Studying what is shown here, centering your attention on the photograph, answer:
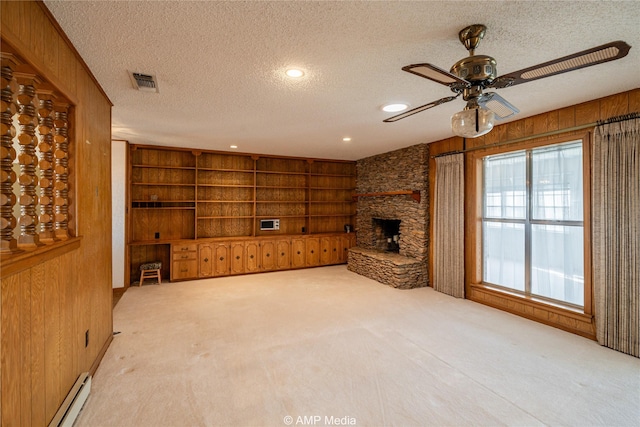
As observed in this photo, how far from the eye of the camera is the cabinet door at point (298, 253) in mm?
6613

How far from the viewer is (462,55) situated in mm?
2172

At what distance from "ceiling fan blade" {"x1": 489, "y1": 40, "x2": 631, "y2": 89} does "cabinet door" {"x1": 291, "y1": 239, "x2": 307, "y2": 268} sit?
5.26m

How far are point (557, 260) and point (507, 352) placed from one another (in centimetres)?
149

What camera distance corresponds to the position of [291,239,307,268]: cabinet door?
6.61m

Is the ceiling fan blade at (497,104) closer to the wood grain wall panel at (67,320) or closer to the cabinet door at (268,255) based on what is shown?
the wood grain wall panel at (67,320)

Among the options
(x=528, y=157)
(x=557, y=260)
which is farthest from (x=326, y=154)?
(x=557, y=260)

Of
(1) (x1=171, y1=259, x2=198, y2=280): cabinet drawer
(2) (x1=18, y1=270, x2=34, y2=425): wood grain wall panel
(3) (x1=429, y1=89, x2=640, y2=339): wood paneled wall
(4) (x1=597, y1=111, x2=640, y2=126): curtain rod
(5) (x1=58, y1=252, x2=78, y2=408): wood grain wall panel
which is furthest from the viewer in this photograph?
(1) (x1=171, y1=259, x2=198, y2=280): cabinet drawer

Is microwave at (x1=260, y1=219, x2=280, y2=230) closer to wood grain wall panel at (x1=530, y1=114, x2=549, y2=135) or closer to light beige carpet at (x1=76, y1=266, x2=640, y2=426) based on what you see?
light beige carpet at (x1=76, y1=266, x2=640, y2=426)

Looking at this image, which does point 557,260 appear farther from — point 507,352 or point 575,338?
point 507,352

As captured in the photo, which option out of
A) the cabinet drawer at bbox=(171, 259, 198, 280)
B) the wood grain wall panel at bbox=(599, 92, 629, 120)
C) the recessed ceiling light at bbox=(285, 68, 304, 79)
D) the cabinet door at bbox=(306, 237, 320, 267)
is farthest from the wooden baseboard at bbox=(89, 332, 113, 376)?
the wood grain wall panel at bbox=(599, 92, 629, 120)

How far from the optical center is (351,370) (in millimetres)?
2566

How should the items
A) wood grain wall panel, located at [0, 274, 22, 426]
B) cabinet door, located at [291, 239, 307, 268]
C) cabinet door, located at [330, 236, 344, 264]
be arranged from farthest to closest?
cabinet door, located at [330, 236, 344, 264] < cabinet door, located at [291, 239, 307, 268] < wood grain wall panel, located at [0, 274, 22, 426]

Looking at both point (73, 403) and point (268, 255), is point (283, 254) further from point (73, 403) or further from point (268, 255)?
point (73, 403)

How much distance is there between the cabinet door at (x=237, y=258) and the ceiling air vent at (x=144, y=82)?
3703 mm
